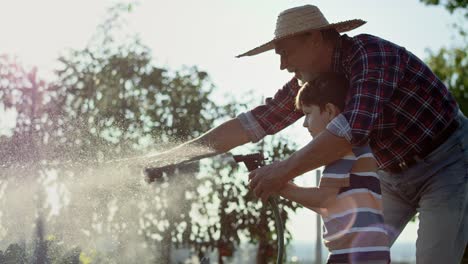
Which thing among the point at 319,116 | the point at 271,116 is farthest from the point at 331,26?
the point at 271,116

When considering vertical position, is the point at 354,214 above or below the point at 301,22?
below

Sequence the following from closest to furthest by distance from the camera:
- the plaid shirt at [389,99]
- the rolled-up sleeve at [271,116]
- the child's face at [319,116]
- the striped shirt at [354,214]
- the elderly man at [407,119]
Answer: the striped shirt at [354,214] → the plaid shirt at [389,99] → the child's face at [319,116] → the elderly man at [407,119] → the rolled-up sleeve at [271,116]

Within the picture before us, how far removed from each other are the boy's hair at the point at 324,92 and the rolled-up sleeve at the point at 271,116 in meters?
0.81

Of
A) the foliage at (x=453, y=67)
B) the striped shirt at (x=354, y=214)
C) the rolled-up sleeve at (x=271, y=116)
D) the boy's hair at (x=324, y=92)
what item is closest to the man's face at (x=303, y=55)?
the boy's hair at (x=324, y=92)

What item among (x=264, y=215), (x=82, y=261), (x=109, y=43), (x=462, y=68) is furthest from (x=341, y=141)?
(x=462, y=68)

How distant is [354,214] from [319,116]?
48 centimetres

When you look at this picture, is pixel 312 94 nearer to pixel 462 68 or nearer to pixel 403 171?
pixel 403 171

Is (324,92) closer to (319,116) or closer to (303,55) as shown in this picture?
(319,116)

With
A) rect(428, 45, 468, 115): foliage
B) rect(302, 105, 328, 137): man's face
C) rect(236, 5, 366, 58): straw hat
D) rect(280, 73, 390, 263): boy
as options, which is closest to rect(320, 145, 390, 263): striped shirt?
rect(280, 73, 390, 263): boy

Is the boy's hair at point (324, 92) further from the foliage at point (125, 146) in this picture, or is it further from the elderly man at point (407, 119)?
the foliage at point (125, 146)

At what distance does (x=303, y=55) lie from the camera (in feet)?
12.7

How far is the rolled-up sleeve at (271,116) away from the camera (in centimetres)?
446

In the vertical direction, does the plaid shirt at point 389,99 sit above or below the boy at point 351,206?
above

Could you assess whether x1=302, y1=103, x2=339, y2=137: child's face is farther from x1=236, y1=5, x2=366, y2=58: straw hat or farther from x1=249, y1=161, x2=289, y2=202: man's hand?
x1=236, y1=5, x2=366, y2=58: straw hat
